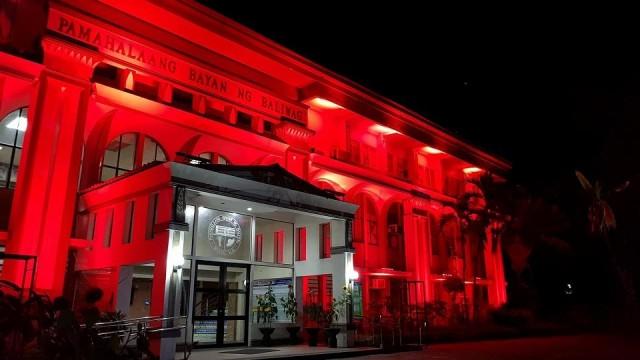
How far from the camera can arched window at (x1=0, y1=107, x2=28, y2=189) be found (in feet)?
43.5

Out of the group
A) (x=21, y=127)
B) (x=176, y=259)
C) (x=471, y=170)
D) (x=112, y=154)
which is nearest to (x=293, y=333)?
(x=176, y=259)

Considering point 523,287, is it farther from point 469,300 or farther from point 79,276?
point 79,276

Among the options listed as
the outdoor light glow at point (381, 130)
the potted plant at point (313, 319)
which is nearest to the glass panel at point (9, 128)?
the potted plant at point (313, 319)

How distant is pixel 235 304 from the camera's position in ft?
46.3

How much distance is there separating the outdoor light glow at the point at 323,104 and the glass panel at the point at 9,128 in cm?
1039

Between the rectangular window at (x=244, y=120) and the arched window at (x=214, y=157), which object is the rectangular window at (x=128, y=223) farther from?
the rectangular window at (x=244, y=120)

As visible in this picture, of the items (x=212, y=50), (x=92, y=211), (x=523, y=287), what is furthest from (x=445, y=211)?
(x=92, y=211)

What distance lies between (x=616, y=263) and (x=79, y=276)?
32.6m

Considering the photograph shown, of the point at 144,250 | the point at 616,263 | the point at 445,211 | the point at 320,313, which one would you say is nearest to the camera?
the point at 144,250

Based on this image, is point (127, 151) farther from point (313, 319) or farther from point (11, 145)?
point (313, 319)

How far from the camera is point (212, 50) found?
17.2 meters

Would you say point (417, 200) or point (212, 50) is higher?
point (212, 50)

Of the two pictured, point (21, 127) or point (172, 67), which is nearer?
point (21, 127)

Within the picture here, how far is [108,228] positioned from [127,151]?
3.45m
